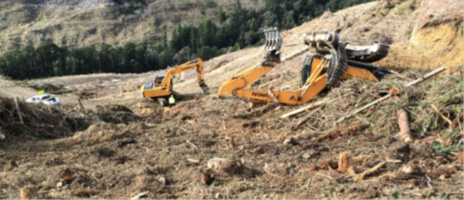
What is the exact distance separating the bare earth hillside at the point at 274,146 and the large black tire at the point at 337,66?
332 mm

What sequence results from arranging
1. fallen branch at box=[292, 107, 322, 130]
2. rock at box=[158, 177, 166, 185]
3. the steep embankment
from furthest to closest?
the steep embankment
fallen branch at box=[292, 107, 322, 130]
rock at box=[158, 177, 166, 185]

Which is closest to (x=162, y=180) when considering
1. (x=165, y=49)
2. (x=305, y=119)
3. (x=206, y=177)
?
(x=206, y=177)

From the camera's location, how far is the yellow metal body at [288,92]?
9.58m

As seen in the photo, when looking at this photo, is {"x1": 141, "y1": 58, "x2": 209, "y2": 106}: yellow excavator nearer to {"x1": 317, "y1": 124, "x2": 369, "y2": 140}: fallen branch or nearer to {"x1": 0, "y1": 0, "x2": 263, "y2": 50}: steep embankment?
{"x1": 317, "y1": 124, "x2": 369, "y2": 140}: fallen branch

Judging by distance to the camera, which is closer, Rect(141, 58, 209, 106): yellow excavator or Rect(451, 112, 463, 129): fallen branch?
Rect(451, 112, 463, 129): fallen branch

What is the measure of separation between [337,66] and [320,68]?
0.77m

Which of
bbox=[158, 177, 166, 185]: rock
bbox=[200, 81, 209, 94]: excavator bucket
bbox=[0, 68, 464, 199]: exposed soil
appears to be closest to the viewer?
bbox=[0, 68, 464, 199]: exposed soil

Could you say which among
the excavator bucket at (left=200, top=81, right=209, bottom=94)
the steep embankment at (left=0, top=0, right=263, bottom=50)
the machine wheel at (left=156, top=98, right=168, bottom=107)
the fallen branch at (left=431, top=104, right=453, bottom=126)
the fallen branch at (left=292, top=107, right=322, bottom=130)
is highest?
the fallen branch at (left=431, top=104, right=453, bottom=126)

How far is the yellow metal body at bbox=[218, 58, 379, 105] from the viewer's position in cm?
958

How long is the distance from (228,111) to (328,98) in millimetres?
2978

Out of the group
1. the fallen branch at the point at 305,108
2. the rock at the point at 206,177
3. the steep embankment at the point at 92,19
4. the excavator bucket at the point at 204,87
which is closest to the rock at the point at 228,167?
the rock at the point at 206,177

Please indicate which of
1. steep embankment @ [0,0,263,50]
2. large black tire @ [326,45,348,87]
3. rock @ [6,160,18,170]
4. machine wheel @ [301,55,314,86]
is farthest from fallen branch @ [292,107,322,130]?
steep embankment @ [0,0,263,50]

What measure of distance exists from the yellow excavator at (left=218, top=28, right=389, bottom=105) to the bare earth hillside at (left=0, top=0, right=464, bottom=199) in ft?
1.10

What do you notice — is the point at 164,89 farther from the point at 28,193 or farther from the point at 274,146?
the point at 28,193
